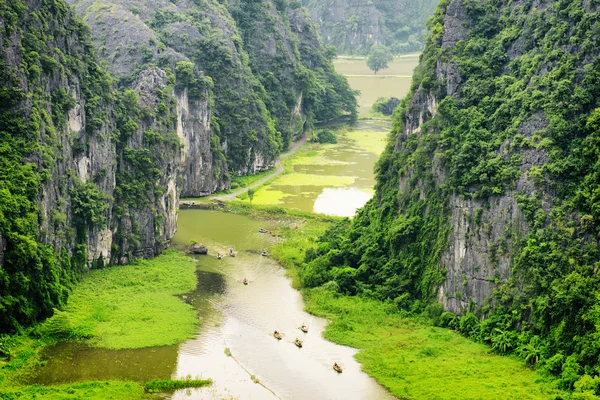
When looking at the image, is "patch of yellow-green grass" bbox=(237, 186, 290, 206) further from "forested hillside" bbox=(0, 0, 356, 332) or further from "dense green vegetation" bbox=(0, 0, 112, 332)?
"dense green vegetation" bbox=(0, 0, 112, 332)

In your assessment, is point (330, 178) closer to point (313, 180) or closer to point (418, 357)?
point (313, 180)

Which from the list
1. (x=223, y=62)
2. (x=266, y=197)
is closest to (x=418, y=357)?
(x=266, y=197)

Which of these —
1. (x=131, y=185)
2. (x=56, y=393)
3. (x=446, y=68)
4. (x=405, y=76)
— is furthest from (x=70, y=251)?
(x=405, y=76)

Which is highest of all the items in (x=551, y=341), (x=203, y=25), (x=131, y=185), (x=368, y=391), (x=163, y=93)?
(x=203, y=25)

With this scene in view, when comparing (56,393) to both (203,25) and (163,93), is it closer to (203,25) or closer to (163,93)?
(163,93)

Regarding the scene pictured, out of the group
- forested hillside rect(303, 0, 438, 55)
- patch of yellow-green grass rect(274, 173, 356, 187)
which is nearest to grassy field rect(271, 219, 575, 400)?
patch of yellow-green grass rect(274, 173, 356, 187)

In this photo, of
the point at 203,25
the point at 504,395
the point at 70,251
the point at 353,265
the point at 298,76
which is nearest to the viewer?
the point at 504,395

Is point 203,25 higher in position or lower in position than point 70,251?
higher
